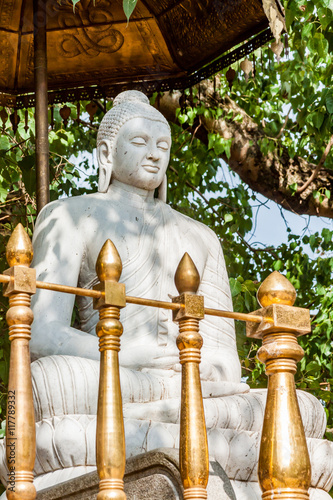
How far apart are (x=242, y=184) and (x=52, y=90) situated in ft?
8.73

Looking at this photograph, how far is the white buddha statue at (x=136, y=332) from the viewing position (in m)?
3.64

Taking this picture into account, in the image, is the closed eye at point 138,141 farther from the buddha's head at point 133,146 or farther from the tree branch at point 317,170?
the tree branch at point 317,170

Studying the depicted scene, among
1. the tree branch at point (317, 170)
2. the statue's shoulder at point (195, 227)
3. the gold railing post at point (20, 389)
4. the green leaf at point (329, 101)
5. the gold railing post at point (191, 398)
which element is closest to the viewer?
the gold railing post at point (20, 389)

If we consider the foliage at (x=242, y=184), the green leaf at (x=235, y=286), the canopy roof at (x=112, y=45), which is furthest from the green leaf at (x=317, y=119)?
the green leaf at (x=235, y=286)

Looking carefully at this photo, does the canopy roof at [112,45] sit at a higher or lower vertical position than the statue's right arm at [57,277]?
higher

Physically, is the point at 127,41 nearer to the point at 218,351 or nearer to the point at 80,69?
the point at 80,69

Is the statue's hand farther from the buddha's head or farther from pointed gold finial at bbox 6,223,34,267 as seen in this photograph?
the buddha's head

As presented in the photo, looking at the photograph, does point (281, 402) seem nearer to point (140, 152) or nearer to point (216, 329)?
point (216, 329)

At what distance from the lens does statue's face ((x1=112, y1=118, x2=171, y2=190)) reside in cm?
475

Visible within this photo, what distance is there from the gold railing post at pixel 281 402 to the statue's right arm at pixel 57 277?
1.13 meters

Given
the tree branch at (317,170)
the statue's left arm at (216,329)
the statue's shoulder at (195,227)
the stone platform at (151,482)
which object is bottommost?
the stone platform at (151,482)

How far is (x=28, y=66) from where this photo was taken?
609cm

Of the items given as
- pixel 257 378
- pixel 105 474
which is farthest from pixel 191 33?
pixel 105 474

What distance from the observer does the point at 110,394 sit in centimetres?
279
